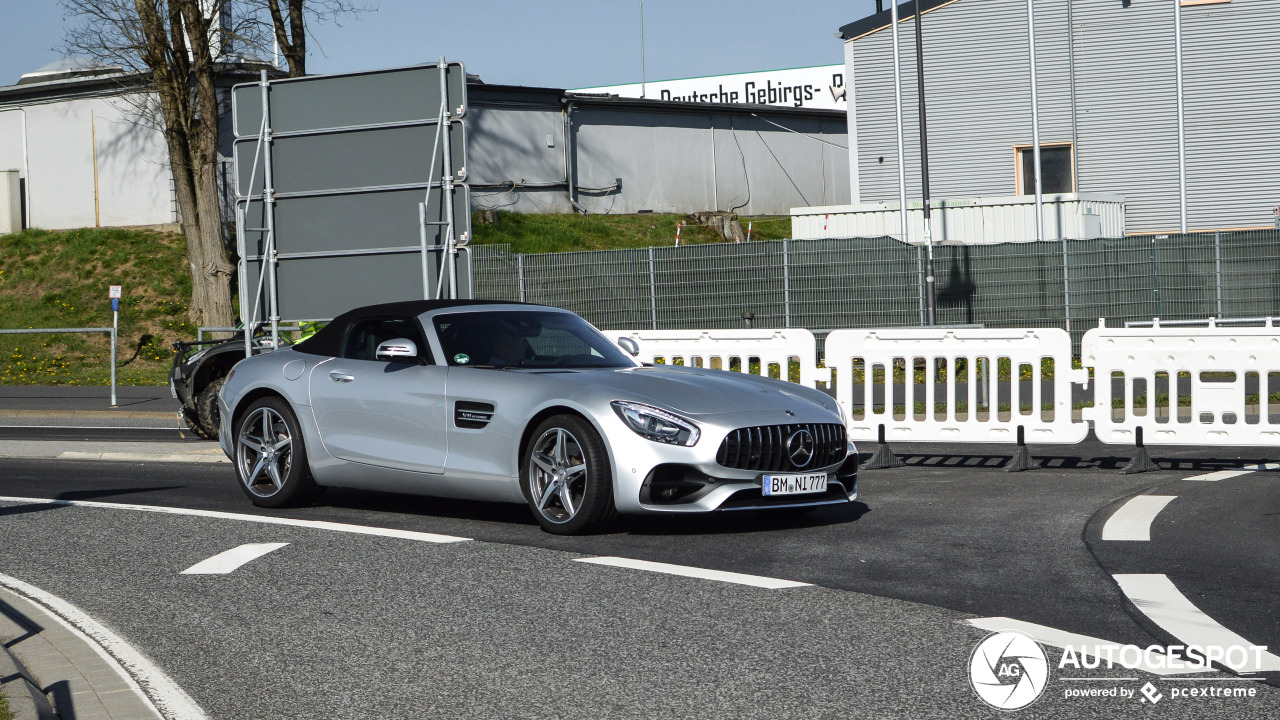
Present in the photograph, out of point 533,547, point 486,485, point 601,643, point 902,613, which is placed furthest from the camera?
point 486,485

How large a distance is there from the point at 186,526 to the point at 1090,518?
5.48 meters

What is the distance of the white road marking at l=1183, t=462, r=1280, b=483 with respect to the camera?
1012 centimetres

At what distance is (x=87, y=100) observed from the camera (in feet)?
121

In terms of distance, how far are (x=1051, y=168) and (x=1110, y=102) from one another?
212cm

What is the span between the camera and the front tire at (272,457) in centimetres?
919

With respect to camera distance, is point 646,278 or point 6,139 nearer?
point 646,278

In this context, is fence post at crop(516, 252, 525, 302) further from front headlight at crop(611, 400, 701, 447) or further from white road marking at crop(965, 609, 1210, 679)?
white road marking at crop(965, 609, 1210, 679)

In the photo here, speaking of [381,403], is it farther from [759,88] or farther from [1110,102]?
[759,88]

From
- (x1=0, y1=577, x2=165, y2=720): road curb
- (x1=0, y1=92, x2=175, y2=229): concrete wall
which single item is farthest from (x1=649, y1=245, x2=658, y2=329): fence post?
(x1=0, y1=577, x2=165, y2=720): road curb

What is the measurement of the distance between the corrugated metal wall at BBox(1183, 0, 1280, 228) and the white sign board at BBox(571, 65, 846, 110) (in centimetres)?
4030

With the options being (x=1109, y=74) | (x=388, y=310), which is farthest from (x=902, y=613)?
(x=1109, y=74)

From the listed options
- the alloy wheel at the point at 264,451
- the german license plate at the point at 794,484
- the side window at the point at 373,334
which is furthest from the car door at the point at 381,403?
the german license plate at the point at 794,484

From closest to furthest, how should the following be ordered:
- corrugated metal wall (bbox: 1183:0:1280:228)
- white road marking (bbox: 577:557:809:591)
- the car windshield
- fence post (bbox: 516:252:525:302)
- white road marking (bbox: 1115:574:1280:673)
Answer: white road marking (bbox: 1115:574:1280:673)
white road marking (bbox: 577:557:809:591)
the car windshield
fence post (bbox: 516:252:525:302)
corrugated metal wall (bbox: 1183:0:1280:228)

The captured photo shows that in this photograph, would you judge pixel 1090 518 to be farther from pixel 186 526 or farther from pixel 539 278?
pixel 539 278
